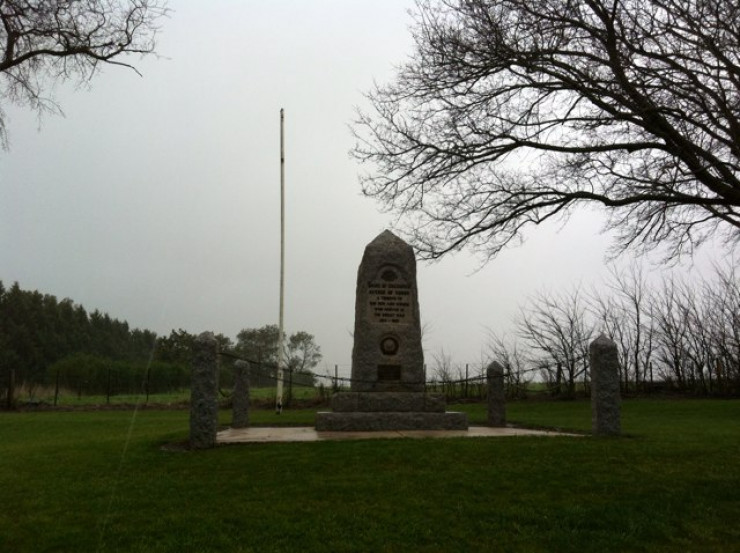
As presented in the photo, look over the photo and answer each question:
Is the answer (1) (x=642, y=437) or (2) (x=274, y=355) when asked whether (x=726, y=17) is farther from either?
(2) (x=274, y=355)

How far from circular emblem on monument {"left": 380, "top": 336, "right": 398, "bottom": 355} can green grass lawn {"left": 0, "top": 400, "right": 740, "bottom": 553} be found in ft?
10.2

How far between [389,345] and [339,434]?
222cm

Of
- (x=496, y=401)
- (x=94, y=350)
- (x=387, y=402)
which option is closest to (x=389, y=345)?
(x=387, y=402)

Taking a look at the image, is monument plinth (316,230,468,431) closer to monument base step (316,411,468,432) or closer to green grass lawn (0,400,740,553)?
monument base step (316,411,468,432)

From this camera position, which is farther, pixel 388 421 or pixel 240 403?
pixel 240 403

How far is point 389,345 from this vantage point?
11.8m

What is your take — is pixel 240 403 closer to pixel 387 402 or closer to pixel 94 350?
pixel 387 402

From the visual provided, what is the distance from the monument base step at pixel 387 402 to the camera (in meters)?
11.2

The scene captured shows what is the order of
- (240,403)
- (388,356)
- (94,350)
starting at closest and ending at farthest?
1. (388,356)
2. (240,403)
3. (94,350)

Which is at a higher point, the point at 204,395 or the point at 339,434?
the point at 204,395

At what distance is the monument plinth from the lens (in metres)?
11.0

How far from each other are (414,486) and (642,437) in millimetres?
5261

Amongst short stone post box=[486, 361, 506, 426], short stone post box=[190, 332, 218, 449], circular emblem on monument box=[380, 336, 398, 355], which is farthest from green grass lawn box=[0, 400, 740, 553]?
short stone post box=[486, 361, 506, 426]

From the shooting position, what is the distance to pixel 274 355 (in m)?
43.7
